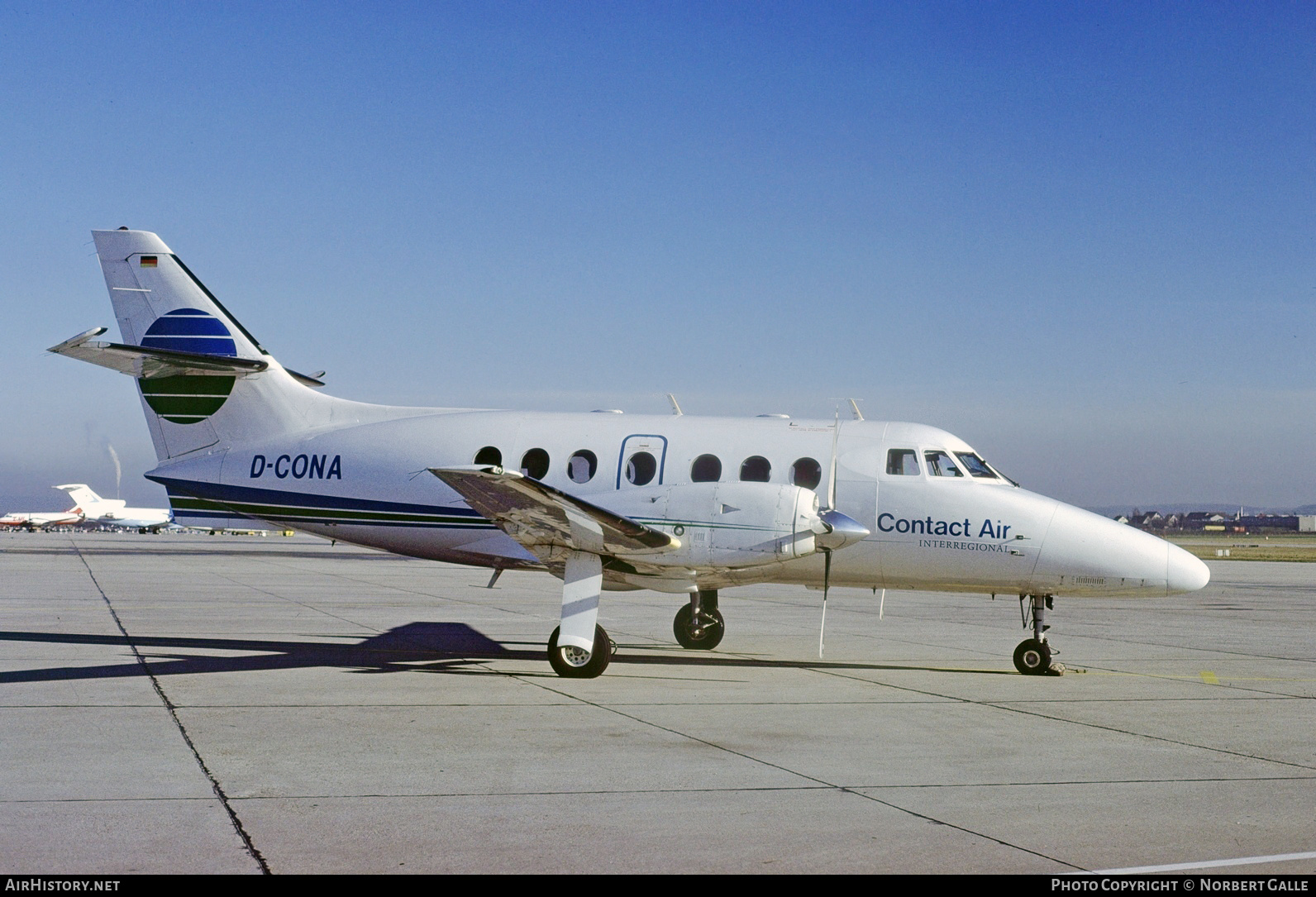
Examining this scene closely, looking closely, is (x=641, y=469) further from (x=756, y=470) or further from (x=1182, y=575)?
(x=1182, y=575)

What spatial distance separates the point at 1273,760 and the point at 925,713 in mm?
2966

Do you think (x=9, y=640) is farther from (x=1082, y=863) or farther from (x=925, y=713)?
(x=1082, y=863)

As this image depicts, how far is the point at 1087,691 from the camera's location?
A: 1273 centimetres

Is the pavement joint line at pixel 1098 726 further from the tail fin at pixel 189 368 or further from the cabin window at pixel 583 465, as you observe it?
the tail fin at pixel 189 368

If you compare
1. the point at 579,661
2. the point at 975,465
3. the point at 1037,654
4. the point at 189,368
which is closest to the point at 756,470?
the point at 975,465

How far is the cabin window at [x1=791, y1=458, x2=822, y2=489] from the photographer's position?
14289mm

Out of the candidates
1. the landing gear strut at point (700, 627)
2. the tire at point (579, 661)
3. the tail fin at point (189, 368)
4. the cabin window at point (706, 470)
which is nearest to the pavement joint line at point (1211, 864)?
the tire at point (579, 661)

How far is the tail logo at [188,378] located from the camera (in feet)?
52.7

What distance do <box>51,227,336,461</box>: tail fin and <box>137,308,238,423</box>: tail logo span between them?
0.04ft

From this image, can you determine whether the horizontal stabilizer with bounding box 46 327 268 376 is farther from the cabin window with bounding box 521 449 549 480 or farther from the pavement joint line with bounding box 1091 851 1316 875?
the pavement joint line with bounding box 1091 851 1316 875

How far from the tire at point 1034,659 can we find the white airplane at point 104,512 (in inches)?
4459

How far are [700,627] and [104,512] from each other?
117901 millimetres

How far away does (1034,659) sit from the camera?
1410 centimetres

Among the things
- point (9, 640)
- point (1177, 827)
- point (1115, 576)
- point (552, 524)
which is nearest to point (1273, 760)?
point (1177, 827)
